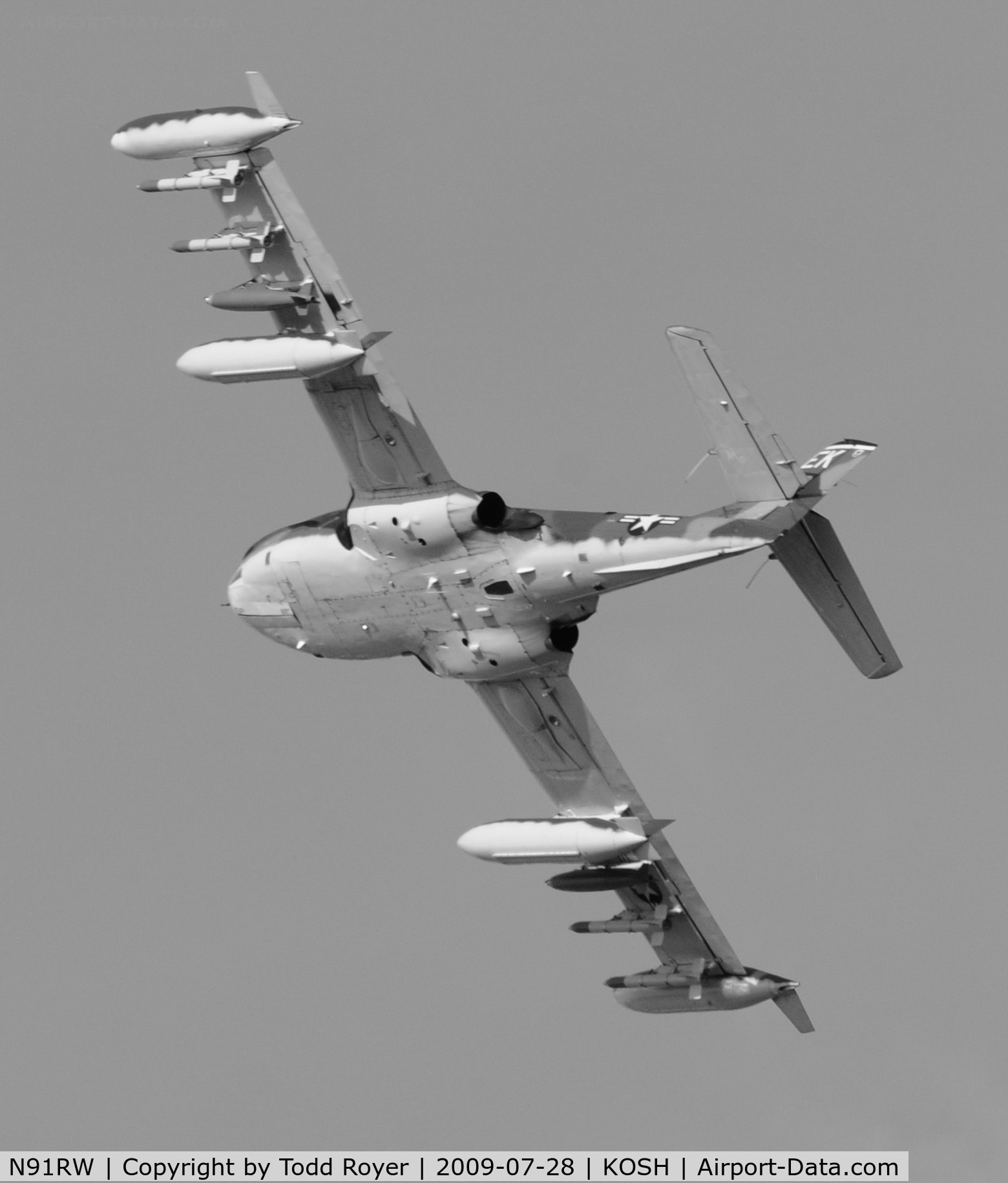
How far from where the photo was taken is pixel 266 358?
5259 cm

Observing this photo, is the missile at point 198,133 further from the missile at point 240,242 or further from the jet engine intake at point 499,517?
the jet engine intake at point 499,517

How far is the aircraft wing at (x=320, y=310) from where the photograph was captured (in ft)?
176

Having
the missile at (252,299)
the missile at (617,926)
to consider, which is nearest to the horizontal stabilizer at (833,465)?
the missile at (252,299)

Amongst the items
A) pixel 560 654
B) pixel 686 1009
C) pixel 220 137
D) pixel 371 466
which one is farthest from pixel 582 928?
pixel 220 137

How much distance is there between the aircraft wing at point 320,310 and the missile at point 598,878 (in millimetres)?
8850

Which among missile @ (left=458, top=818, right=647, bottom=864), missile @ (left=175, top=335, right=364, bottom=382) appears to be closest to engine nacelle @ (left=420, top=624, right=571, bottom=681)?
missile @ (left=458, top=818, right=647, bottom=864)

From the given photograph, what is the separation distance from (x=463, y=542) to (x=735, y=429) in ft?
18.8

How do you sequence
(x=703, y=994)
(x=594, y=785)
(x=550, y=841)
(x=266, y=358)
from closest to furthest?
1. (x=266, y=358)
2. (x=550, y=841)
3. (x=594, y=785)
4. (x=703, y=994)

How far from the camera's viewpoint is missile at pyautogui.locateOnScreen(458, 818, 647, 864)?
5703cm

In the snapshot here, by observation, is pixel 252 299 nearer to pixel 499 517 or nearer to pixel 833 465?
pixel 499 517

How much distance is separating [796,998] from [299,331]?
690 inches

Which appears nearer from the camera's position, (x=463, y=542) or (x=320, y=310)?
(x=320, y=310)

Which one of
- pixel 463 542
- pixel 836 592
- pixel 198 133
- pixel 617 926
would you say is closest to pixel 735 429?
pixel 836 592

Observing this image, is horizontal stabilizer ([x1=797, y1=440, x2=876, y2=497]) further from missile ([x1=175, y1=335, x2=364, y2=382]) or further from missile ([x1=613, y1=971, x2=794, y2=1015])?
missile ([x1=613, y1=971, x2=794, y2=1015])
